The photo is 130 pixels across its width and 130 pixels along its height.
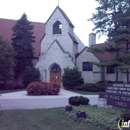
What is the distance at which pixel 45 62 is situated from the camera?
37.9m

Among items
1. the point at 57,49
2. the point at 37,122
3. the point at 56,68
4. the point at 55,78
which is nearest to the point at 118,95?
the point at 37,122

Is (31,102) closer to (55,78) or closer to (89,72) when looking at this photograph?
(55,78)

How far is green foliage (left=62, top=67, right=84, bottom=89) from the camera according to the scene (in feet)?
116

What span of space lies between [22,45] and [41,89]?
538 inches

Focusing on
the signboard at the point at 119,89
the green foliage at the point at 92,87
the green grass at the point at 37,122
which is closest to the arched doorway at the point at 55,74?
the green foliage at the point at 92,87

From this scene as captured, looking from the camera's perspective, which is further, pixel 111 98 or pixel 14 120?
pixel 111 98

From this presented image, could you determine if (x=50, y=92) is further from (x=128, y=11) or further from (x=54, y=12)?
(x=54, y=12)

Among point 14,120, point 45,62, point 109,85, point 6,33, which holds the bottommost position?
point 14,120

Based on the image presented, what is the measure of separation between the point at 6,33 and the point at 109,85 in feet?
109

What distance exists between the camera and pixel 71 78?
115 feet

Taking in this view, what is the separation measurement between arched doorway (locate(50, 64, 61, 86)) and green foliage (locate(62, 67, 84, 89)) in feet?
7.48

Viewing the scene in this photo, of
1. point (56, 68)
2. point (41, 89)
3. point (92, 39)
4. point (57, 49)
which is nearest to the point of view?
point (41, 89)

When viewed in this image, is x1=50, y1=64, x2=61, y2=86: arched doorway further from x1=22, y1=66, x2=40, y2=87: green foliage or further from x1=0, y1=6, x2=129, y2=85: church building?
x1=22, y1=66, x2=40, y2=87: green foliage

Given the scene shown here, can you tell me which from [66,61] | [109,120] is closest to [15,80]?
[66,61]
